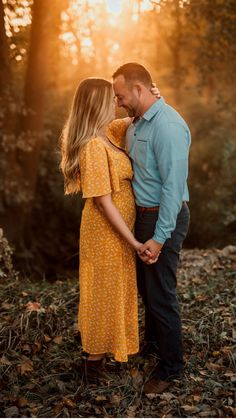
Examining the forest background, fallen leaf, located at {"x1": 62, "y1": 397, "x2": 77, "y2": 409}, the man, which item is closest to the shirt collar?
the man

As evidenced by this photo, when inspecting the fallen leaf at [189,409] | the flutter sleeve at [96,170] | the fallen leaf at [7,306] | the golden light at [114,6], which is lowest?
the fallen leaf at [189,409]

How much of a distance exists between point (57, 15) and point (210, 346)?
255 inches

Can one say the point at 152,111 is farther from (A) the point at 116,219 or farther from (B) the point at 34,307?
(B) the point at 34,307

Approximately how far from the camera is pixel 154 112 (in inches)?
150

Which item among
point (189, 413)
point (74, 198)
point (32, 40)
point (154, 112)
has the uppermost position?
point (32, 40)

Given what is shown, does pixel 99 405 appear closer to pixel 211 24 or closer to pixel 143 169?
pixel 143 169

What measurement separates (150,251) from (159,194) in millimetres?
394

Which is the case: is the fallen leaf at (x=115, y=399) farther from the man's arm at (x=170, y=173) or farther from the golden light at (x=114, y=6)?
the golden light at (x=114, y=6)

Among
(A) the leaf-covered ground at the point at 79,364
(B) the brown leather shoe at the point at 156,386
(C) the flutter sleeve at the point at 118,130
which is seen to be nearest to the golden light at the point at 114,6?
(A) the leaf-covered ground at the point at 79,364

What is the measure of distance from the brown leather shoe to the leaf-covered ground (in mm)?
37

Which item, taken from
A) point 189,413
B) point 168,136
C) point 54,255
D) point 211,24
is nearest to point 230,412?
point 189,413

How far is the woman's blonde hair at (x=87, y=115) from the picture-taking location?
384 cm

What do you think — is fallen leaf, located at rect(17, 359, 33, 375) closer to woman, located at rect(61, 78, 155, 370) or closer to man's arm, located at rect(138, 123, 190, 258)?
woman, located at rect(61, 78, 155, 370)

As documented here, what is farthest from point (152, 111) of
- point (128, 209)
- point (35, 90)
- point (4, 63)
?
point (35, 90)
